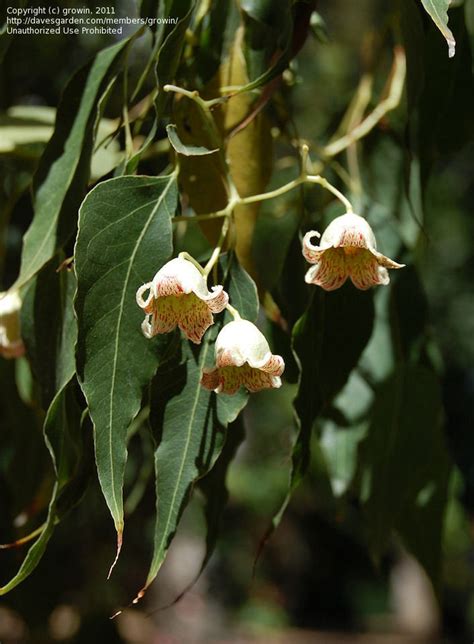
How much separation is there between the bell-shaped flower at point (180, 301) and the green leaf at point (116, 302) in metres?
0.02

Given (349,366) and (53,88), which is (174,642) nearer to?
(53,88)

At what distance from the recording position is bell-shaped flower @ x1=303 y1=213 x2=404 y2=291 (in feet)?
2.15

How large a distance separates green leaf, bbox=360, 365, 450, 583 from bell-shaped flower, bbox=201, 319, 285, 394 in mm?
338

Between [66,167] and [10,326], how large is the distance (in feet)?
0.64

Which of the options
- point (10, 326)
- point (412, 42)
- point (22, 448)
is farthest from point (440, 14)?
point (22, 448)

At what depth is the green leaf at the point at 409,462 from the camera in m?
0.95

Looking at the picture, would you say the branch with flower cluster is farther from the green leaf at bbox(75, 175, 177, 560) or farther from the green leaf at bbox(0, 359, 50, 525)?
the green leaf at bbox(0, 359, 50, 525)

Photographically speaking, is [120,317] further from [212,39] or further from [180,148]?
[212,39]

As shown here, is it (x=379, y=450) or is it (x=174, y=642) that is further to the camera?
(x=174, y=642)

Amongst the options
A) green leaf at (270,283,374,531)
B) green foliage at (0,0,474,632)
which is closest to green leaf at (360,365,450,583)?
green foliage at (0,0,474,632)

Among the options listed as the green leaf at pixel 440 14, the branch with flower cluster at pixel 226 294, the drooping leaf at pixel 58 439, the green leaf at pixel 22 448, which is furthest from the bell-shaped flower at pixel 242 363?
the green leaf at pixel 22 448

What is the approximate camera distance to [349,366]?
85 centimetres

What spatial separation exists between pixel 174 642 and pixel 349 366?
5.15 metres

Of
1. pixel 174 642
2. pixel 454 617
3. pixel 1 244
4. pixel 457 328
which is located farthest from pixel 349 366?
pixel 454 617
